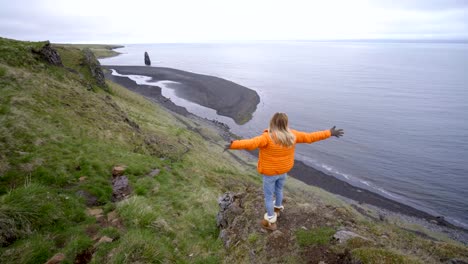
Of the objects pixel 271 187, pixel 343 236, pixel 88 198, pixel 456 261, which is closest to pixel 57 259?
pixel 88 198

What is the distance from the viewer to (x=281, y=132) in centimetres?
700

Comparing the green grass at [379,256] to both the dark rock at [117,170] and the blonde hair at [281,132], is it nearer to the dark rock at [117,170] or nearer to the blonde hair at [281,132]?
the blonde hair at [281,132]

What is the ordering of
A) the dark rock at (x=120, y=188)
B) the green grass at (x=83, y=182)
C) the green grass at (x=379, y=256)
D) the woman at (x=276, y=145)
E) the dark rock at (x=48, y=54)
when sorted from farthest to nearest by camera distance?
the dark rock at (x=48, y=54), the dark rock at (x=120, y=188), the woman at (x=276, y=145), the green grass at (x=83, y=182), the green grass at (x=379, y=256)

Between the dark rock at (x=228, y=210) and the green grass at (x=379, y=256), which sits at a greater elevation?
the green grass at (x=379, y=256)

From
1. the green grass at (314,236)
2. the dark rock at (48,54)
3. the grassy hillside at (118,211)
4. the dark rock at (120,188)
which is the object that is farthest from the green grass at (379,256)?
the dark rock at (48,54)

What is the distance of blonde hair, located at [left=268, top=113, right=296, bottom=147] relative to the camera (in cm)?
697

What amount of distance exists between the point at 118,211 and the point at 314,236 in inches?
238

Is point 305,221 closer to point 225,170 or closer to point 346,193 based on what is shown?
point 225,170

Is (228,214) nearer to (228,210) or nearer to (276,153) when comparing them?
(228,210)

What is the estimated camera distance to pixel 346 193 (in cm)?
2759

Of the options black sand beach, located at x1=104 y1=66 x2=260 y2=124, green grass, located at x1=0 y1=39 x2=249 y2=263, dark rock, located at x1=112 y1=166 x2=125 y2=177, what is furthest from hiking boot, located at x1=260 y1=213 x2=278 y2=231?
black sand beach, located at x1=104 y1=66 x2=260 y2=124

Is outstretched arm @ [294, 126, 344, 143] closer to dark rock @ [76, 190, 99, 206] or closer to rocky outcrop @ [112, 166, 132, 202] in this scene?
rocky outcrop @ [112, 166, 132, 202]

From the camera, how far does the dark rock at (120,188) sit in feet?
33.5

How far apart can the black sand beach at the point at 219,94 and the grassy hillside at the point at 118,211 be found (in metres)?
37.6
